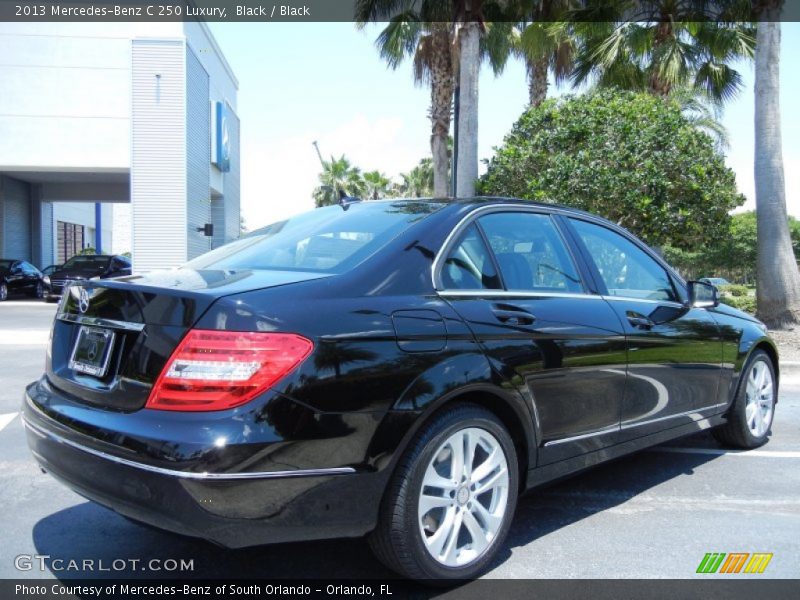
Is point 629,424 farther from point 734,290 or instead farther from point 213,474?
point 734,290

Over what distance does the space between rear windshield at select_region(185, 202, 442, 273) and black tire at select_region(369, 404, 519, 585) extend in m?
0.74

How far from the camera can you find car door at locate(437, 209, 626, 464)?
10.1 ft

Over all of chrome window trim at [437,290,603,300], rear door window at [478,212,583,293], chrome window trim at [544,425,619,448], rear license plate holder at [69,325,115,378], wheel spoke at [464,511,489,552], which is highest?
rear door window at [478,212,583,293]

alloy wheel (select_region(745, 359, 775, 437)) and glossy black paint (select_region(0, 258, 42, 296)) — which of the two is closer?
alloy wheel (select_region(745, 359, 775, 437))

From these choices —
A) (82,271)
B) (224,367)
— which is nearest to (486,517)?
(224,367)

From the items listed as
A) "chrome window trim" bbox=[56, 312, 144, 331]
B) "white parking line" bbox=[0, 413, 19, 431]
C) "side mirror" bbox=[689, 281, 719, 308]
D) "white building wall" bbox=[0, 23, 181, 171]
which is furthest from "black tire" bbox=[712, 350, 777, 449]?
"white building wall" bbox=[0, 23, 181, 171]

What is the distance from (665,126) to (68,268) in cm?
1758

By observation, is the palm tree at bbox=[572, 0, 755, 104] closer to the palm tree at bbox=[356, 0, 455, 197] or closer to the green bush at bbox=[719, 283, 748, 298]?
the palm tree at bbox=[356, 0, 455, 197]

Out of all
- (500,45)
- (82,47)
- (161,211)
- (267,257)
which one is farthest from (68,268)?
(267,257)

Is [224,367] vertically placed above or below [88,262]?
below

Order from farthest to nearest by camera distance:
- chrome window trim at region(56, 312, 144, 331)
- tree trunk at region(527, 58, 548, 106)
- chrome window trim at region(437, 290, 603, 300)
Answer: tree trunk at region(527, 58, 548, 106)
chrome window trim at region(437, 290, 603, 300)
chrome window trim at region(56, 312, 144, 331)

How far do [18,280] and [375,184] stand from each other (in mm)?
27289

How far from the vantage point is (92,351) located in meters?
2.80

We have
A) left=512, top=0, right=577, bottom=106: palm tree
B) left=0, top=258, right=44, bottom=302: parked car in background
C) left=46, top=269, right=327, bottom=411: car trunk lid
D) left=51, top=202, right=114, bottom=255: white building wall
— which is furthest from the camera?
left=51, top=202, right=114, bottom=255: white building wall
